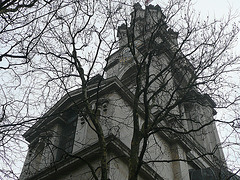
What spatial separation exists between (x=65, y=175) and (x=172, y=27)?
733 cm

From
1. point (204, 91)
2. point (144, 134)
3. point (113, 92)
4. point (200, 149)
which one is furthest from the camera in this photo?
point (200, 149)

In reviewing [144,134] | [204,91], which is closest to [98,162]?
[144,134]

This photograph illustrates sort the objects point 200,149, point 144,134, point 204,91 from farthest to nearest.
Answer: point 200,149, point 204,91, point 144,134

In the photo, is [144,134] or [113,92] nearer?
[144,134]

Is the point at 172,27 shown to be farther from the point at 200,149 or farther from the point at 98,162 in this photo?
the point at 200,149

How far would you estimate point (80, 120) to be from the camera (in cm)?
1429

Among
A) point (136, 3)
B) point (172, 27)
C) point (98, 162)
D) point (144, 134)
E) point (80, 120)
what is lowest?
point (144, 134)

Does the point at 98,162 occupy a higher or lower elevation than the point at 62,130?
lower

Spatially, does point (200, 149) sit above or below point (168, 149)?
above

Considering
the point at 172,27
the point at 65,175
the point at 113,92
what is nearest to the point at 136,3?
the point at 172,27

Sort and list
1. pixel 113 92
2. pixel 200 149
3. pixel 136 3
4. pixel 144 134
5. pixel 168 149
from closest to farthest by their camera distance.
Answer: pixel 144 134 < pixel 136 3 < pixel 113 92 < pixel 168 149 < pixel 200 149

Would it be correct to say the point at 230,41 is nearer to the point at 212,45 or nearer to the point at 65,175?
the point at 212,45

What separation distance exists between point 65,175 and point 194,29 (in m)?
7.72

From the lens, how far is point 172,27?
1132cm
